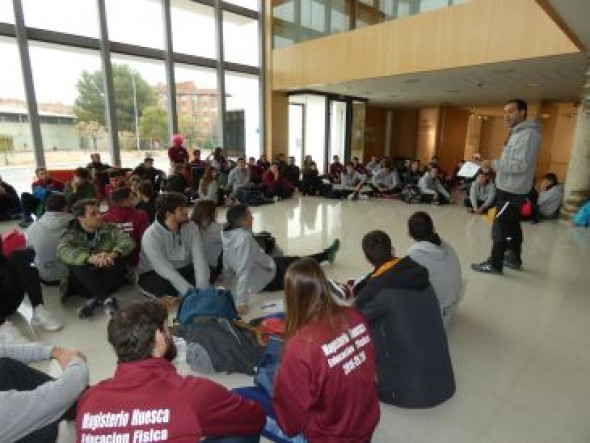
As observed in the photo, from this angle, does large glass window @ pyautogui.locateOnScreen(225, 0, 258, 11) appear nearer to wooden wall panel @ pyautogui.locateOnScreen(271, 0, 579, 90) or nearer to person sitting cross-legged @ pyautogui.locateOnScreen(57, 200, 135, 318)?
wooden wall panel @ pyautogui.locateOnScreen(271, 0, 579, 90)

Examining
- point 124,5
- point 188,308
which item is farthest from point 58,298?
point 124,5

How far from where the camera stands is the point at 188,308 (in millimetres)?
2652

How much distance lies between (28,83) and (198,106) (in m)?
3.90

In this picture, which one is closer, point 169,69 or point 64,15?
point 64,15

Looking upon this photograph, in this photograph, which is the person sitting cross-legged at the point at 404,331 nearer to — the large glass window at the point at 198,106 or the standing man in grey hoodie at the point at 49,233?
the standing man in grey hoodie at the point at 49,233

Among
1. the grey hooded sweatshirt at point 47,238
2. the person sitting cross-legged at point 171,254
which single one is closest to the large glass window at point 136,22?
the grey hooded sweatshirt at point 47,238

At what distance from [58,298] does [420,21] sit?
331 inches

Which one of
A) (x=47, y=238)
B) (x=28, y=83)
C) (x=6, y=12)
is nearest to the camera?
(x=47, y=238)

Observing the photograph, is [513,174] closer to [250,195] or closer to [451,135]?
[250,195]

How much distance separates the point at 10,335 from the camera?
2594 millimetres

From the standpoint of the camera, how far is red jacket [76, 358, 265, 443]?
98 centimetres

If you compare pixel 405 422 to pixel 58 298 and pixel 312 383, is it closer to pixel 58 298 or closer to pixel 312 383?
pixel 312 383

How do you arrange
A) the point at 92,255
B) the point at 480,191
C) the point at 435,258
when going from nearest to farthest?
the point at 435,258
the point at 92,255
the point at 480,191

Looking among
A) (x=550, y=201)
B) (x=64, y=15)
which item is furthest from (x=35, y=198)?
(x=550, y=201)
